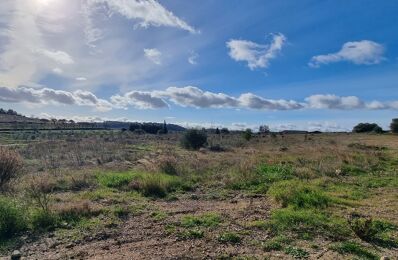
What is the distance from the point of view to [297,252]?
21.9ft

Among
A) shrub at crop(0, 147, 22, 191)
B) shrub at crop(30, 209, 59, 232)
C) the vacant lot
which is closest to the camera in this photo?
the vacant lot

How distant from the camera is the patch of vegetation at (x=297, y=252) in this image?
6551 mm

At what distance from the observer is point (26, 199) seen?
9805mm

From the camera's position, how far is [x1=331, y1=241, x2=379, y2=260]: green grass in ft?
21.5

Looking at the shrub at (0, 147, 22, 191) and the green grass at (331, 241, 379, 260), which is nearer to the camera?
the green grass at (331, 241, 379, 260)

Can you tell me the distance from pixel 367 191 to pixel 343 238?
20.0 ft

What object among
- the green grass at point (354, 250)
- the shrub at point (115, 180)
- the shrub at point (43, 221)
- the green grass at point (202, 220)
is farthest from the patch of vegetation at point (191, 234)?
the shrub at point (115, 180)

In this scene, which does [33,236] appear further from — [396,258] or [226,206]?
[396,258]

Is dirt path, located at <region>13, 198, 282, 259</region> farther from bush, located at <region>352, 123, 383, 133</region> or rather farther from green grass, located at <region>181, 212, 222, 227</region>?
bush, located at <region>352, 123, 383, 133</region>

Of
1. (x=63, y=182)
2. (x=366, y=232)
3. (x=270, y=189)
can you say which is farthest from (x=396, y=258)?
(x=63, y=182)

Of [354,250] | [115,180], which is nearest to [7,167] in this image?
[115,180]

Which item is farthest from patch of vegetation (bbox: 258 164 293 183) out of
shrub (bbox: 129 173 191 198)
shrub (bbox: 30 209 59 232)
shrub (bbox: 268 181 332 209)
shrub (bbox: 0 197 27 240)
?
shrub (bbox: 0 197 27 240)

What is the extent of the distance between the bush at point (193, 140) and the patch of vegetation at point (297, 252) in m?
28.1

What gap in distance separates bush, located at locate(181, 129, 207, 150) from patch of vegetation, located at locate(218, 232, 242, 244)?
27384mm
